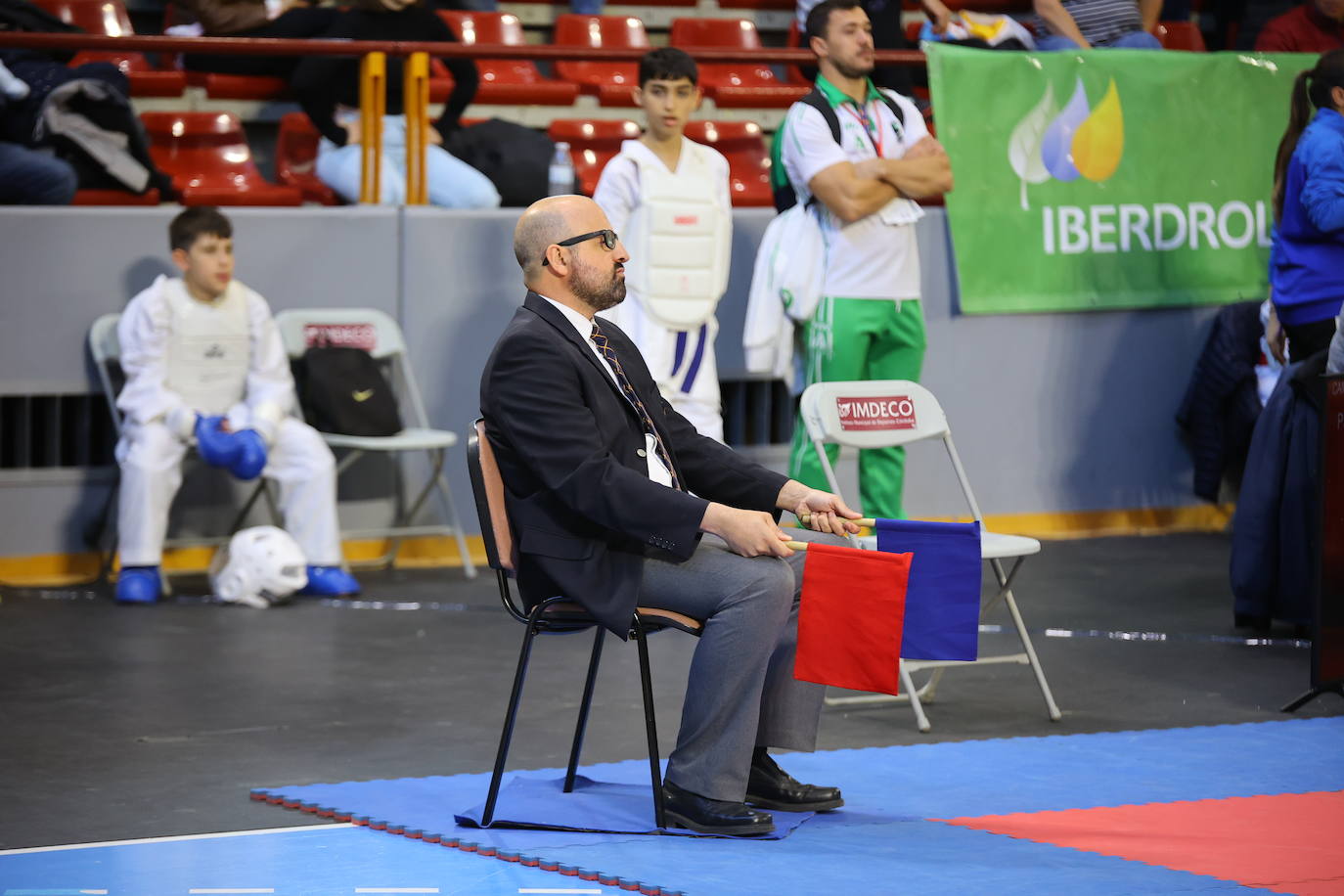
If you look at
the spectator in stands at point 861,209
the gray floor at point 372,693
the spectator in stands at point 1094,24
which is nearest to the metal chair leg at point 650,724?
the gray floor at point 372,693

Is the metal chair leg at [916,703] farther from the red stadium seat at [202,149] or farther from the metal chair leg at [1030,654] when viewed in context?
the red stadium seat at [202,149]

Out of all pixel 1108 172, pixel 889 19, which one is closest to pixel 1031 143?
pixel 1108 172

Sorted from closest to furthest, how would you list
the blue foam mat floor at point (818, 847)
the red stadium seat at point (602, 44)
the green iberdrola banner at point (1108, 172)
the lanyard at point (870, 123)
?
the blue foam mat floor at point (818, 847) < the lanyard at point (870, 123) < the green iberdrola banner at point (1108, 172) < the red stadium seat at point (602, 44)

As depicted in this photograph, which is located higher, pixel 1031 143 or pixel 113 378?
pixel 1031 143

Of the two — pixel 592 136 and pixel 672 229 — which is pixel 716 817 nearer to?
pixel 672 229

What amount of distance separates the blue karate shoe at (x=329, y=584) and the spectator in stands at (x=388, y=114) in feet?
5.77

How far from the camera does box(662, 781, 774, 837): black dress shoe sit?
4324mm

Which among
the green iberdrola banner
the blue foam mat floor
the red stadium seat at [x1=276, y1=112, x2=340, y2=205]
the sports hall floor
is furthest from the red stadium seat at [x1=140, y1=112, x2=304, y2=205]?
the blue foam mat floor

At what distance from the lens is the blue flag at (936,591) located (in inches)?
171

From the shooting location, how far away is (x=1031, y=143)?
937cm

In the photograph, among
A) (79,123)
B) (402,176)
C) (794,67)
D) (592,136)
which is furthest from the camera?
(794,67)

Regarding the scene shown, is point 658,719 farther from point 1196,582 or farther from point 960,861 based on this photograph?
point 1196,582

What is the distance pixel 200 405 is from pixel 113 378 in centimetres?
48

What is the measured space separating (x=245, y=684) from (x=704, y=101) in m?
5.62
